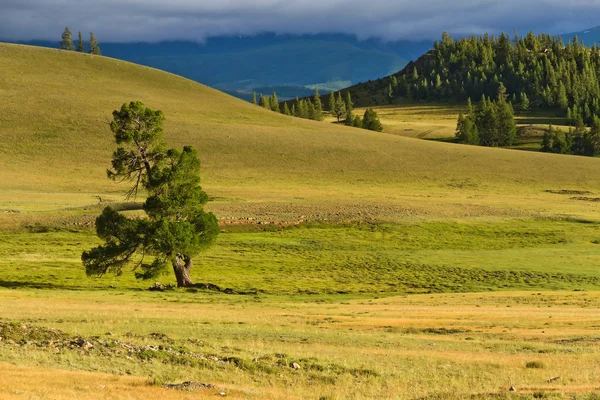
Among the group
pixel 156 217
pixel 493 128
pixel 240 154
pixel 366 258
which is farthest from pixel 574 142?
pixel 156 217

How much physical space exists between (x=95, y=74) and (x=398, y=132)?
3179 inches

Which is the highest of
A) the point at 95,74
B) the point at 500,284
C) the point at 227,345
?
the point at 95,74

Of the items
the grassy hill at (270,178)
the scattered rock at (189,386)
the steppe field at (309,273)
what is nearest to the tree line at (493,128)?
the grassy hill at (270,178)

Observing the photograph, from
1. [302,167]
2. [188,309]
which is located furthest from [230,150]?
[188,309]

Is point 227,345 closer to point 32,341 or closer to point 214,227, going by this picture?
point 32,341

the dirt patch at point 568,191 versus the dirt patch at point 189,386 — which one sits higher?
the dirt patch at point 189,386

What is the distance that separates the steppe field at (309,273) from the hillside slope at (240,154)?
22.0 inches

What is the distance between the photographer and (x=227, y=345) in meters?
25.0

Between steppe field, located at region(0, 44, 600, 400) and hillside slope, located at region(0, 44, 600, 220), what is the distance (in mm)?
559

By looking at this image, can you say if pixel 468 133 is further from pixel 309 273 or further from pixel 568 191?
pixel 309 273

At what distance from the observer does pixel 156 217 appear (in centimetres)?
4659

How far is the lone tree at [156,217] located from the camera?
45031mm

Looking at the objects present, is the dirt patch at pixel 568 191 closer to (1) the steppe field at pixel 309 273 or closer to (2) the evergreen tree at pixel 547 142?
(1) the steppe field at pixel 309 273

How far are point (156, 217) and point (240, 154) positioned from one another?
2606 inches
